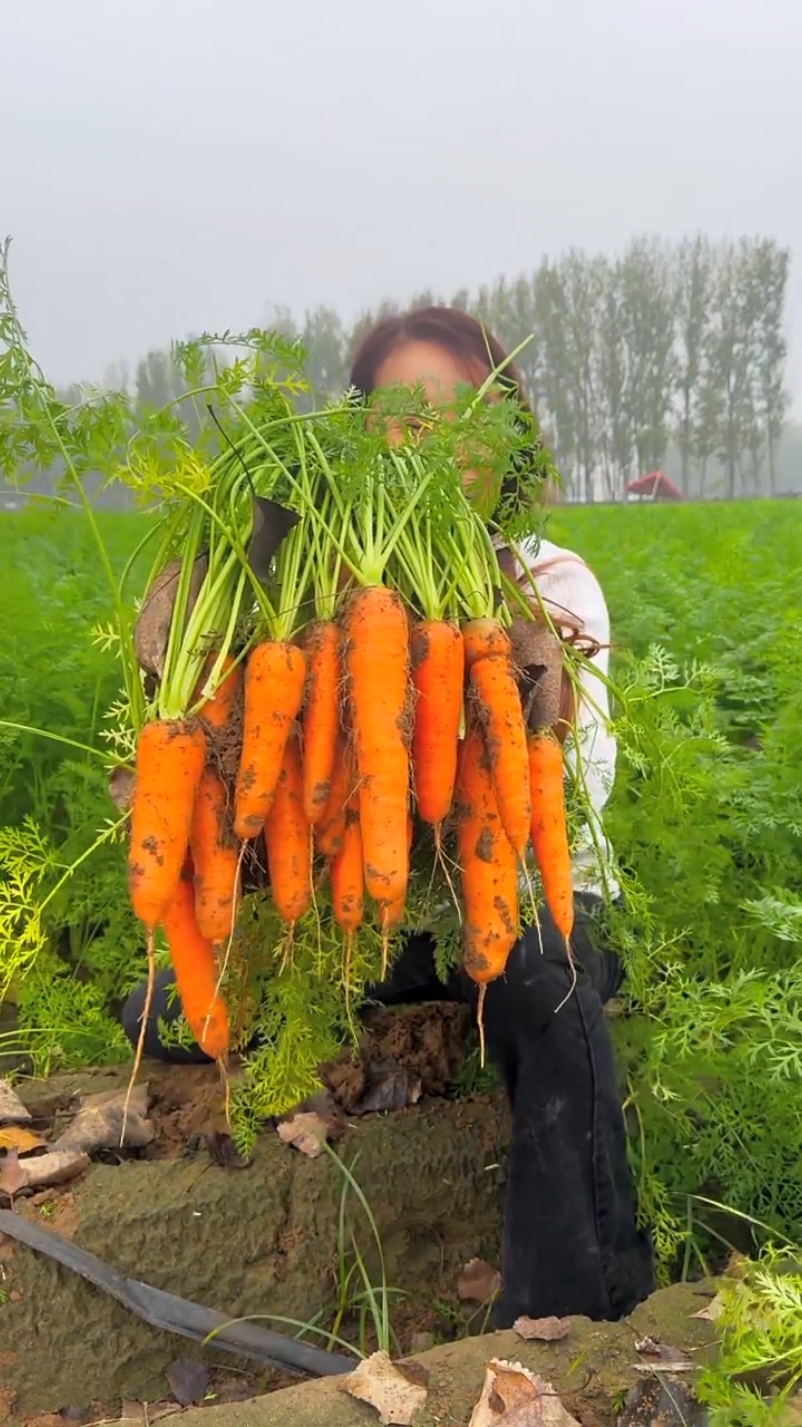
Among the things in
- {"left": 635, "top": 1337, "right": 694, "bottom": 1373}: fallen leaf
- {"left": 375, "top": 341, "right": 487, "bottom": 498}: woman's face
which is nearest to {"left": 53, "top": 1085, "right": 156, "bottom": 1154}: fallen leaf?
{"left": 635, "top": 1337, "right": 694, "bottom": 1373}: fallen leaf

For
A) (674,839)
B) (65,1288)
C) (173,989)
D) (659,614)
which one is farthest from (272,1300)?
(659,614)

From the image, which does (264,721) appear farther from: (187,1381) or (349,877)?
(187,1381)

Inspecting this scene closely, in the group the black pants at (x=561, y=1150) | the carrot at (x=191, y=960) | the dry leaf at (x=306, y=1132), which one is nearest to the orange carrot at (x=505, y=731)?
the carrot at (x=191, y=960)

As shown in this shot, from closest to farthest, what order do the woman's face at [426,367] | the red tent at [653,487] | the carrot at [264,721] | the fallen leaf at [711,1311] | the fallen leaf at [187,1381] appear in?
the carrot at [264,721] → the fallen leaf at [711,1311] → the fallen leaf at [187,1381] → the woman's face at [426,367] → the red tent at [653,487]

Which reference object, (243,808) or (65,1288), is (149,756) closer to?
(243,808)

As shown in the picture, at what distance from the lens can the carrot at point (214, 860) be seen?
63.2 inches

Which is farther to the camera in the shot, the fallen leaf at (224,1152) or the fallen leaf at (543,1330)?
the fallen leaf at (224,1152)

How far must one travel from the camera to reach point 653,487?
18516mm

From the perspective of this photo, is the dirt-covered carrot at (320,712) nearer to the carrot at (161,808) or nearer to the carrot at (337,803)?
the carrot at (337,803)

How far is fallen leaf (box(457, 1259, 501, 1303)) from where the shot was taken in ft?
7.93

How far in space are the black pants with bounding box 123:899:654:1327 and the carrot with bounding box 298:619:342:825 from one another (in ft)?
2.74

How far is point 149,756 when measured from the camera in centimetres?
148

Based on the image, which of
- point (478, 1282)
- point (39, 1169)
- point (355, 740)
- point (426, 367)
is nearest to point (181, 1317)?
point (39, 1169)

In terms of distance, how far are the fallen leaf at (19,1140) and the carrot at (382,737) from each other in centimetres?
143
